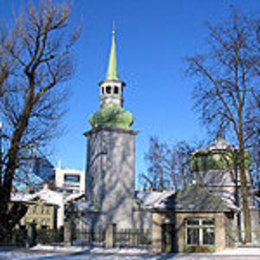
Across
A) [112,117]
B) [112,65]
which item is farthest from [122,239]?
[112,65]

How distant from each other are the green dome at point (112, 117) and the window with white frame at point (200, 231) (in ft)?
59.9

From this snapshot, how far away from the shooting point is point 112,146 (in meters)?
38.8

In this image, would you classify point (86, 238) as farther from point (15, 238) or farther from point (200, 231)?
point (200, 231)

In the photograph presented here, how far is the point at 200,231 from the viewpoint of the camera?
2203 cm

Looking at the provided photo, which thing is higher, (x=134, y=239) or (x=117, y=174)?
(x=117, y=174)

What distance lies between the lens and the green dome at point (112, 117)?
39.2 meters

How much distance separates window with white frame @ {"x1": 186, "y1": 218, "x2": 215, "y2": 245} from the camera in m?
21.9

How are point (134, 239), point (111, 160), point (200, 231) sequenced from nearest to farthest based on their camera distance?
point (200, 231), point (134, 239), point (111, 160)

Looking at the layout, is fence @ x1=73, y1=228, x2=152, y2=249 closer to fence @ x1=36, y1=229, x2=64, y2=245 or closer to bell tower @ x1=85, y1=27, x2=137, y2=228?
fence @ x1=36, y1=229, x2=64, y2=245

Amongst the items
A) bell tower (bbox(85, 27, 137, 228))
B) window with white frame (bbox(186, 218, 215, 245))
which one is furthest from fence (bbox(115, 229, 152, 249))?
bell tower (bbox(85, 27, 137, 228))

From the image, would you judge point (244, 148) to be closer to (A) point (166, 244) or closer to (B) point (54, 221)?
(A) point (166, 244)

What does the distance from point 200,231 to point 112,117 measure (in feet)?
62.3

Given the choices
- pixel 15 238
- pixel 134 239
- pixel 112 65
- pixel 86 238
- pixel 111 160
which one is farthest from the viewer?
pixel 112 65

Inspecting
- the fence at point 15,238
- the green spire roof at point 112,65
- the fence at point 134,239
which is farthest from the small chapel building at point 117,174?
the fence at point 15,238
